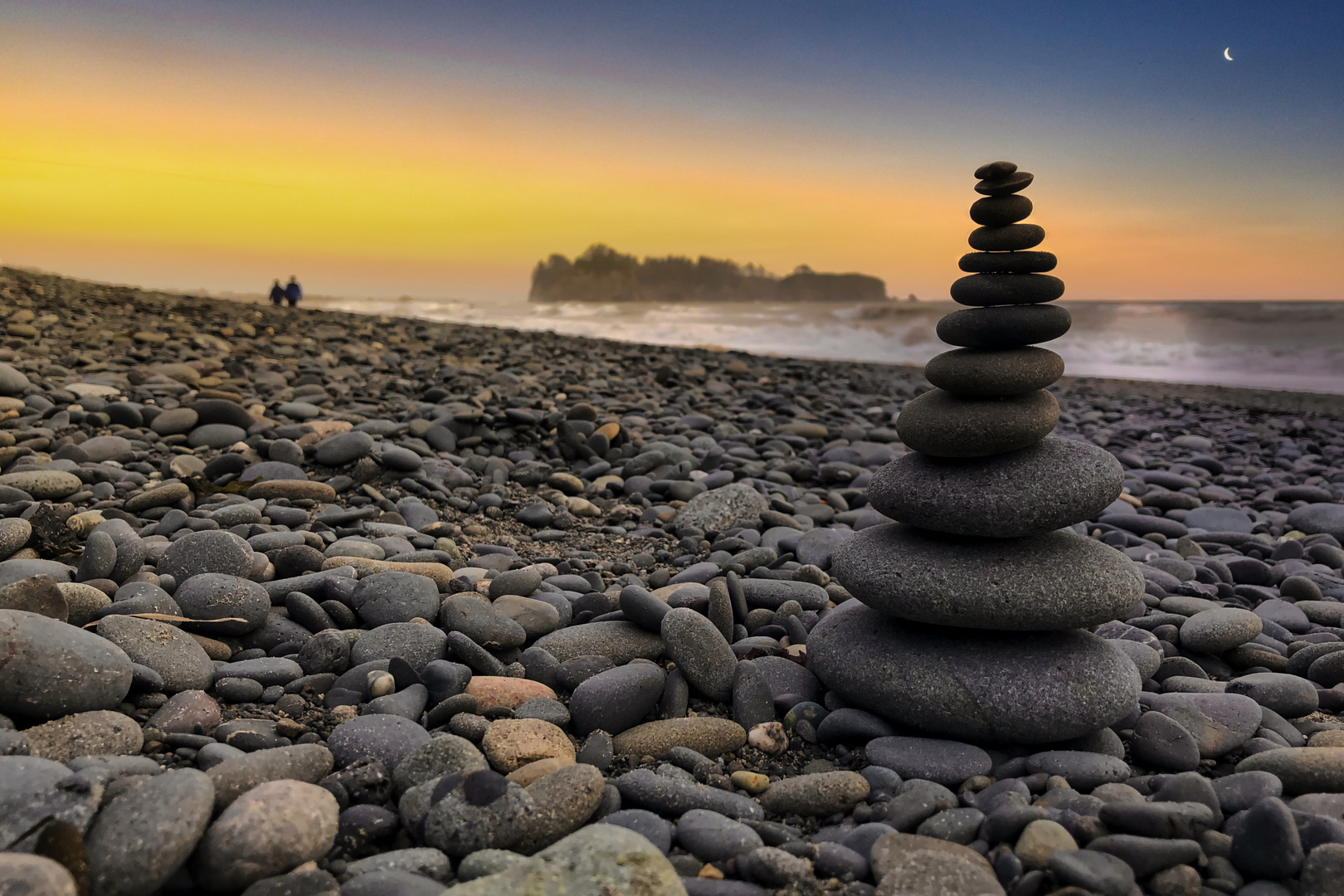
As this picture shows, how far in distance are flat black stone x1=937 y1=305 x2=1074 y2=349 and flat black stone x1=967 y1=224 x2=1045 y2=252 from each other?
0.79ft

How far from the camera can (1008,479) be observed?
3182mm

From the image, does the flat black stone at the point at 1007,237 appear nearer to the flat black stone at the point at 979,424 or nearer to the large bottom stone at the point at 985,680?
the flat black stone at the point at 979,424

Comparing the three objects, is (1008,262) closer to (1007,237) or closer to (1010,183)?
(1007,237)

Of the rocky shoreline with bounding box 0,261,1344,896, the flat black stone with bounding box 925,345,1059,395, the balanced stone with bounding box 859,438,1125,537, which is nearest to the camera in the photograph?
the rocky shoreline with bounding box 0,261,1344,896

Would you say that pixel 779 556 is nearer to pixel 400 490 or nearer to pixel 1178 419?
pixel 400 490

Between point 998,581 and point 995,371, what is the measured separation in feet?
2.70

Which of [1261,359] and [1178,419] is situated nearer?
[1178,419]

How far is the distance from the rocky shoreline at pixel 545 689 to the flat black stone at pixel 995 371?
1.38 ft

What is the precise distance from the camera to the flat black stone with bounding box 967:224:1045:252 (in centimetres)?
327

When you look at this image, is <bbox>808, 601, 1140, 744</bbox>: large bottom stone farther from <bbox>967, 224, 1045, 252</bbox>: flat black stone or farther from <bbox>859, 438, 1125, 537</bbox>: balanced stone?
<bbox>967, 224, 1045, 252</bbox>: flat black stone

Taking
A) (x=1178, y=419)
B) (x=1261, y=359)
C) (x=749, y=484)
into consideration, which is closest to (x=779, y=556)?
(x=749, y=484)

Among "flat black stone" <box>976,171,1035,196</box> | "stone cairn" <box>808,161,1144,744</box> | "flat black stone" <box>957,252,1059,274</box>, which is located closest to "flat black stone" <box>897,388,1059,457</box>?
"stone cairn" <box>808,161,1144,744</box>

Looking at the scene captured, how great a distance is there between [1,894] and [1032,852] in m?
2.54

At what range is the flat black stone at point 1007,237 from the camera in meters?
3.27
